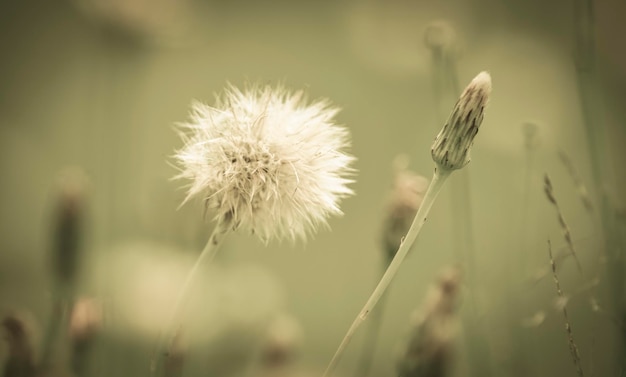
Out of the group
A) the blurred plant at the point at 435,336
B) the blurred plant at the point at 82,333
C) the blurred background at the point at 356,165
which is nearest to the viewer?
the blurred plant at the point at 435,336

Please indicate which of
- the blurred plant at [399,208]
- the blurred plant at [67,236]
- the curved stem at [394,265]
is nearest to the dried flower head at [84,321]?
the blurred plant at [67,236]

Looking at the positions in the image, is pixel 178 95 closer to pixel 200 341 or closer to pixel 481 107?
pixel 200 341

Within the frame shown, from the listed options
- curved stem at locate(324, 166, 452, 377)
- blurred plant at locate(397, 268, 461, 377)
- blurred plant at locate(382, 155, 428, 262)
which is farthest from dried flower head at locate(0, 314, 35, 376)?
blurred plant at locate(382, 155, 428, 262)

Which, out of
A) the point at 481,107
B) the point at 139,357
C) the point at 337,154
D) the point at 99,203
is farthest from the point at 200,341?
the point at 99,203

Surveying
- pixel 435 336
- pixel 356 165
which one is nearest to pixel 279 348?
pixel 435 336

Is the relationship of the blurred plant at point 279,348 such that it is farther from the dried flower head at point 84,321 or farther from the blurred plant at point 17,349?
the blurred plant at point 17,349

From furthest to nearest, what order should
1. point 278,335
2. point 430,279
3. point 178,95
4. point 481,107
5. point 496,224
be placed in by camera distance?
point 178,95
point 496,224
point 430,279
point 278,335
point 481,107

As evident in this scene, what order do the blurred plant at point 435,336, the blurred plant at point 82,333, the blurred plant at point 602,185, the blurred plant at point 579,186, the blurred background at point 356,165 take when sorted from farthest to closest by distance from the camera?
the blurred background at point 356,165
the blurred plant at point 602,185
the blurred plant at point 579,186
the blurred plant at point 82,333
the blurred plant at point 435,336
